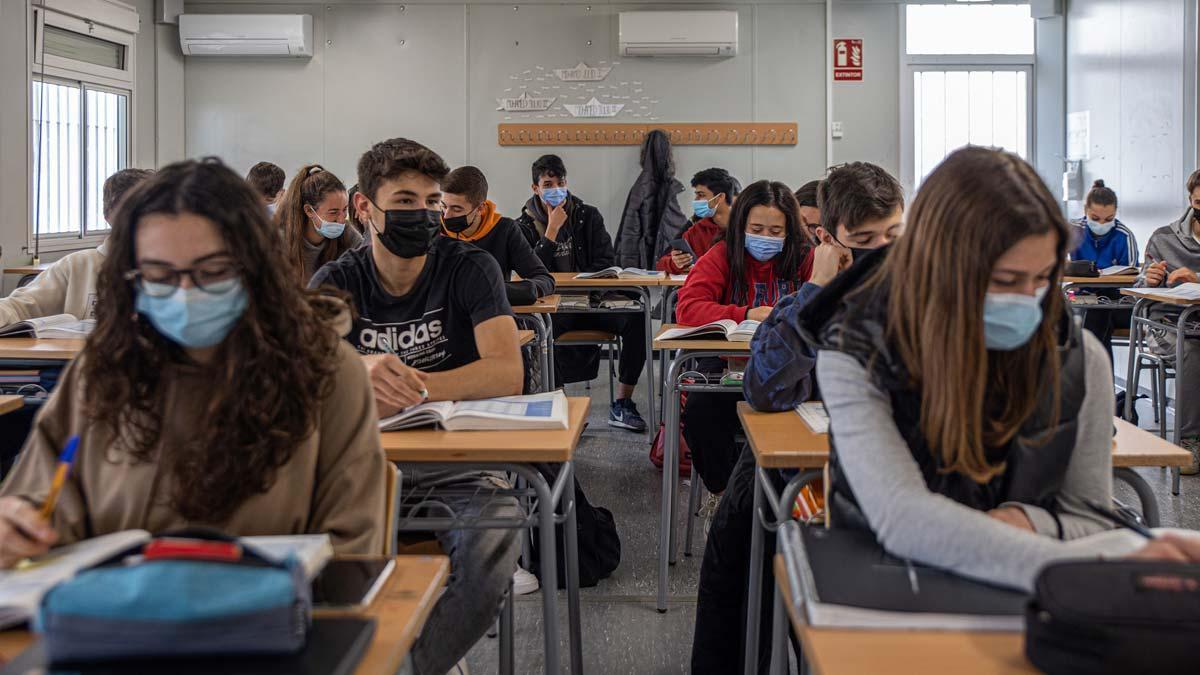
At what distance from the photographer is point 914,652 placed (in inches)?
37.5

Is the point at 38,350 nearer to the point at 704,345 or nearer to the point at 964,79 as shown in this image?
the point at 704,345

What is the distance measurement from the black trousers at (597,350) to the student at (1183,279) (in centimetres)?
241

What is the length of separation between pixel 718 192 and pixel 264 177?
2.49 metres

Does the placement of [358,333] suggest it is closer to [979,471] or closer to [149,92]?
[979,471]

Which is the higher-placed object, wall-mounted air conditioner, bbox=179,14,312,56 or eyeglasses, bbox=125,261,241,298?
wall-mounted air conditioner, bbox=179,14,312,56

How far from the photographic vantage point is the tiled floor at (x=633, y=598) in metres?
2.64

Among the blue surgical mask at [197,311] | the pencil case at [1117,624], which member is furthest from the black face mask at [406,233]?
the pencil case at [1117,624]

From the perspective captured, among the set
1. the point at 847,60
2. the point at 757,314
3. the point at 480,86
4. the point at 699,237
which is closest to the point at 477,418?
the point at 757,314

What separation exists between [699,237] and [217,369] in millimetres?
4590

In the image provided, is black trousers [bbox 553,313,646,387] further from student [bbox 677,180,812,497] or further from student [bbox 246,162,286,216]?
student [bbox 677,180,812,497]

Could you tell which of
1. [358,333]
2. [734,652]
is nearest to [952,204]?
[734,652]

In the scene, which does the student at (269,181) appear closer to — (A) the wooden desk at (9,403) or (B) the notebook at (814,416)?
(A) the wooden desk at (9,403)

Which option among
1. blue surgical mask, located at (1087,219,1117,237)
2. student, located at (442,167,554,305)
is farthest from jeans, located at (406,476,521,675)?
blue surgical mask, located at (1087,219,1117,237)

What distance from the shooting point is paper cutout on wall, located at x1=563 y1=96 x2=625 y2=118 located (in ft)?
25.8
